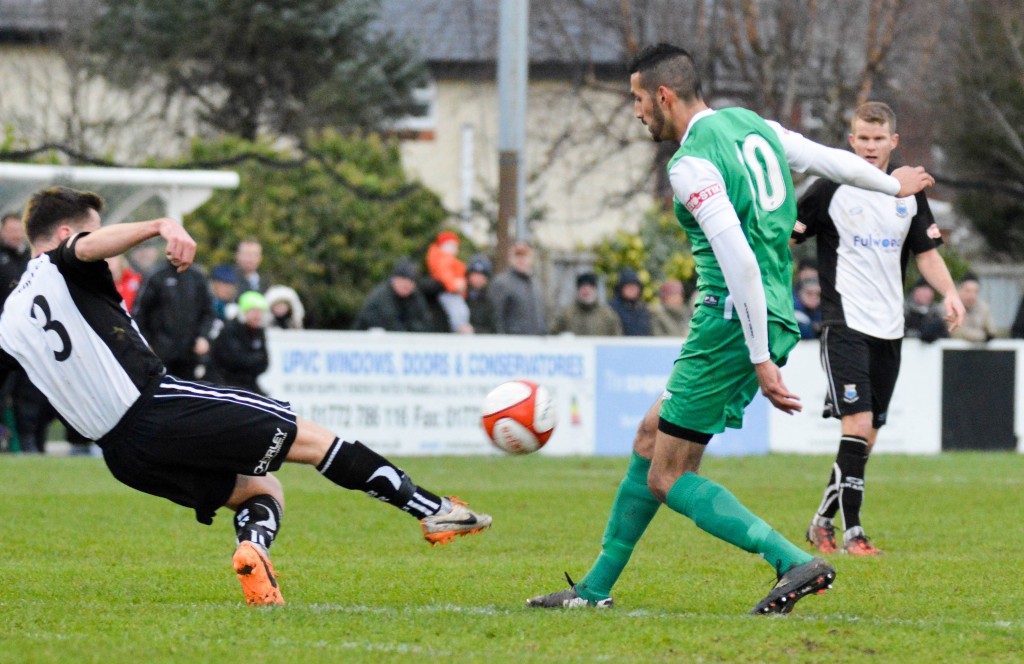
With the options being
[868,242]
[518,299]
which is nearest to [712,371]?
[868,242]

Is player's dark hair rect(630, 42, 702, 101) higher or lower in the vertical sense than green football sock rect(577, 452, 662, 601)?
higher

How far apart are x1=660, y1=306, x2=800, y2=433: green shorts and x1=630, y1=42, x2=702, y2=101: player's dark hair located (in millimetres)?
862

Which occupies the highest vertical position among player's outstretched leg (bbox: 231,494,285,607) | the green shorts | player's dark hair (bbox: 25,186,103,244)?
player's dark hair (bbox: 25,186,103,244)

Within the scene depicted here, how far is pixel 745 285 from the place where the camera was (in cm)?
568

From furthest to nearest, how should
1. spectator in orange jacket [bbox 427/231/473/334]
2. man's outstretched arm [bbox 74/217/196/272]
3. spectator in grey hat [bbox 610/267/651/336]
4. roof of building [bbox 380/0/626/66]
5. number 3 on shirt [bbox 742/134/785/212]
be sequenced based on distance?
roof of building [bbox 380/0/626/66] < spectator in grey hat [bbox 610/267/651/336] < spectator in orange jacket [bbox 427/231/473/334] < number 3 on shirt [bbox 742/134/785/212] < man's outstretched arm [bbox 74/217/196/272]

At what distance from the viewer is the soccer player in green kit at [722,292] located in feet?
19.3

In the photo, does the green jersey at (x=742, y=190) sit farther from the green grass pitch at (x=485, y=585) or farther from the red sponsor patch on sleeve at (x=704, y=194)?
the green grass pitch at (x=485, y=585)

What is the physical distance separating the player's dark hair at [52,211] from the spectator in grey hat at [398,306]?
33.1 feet

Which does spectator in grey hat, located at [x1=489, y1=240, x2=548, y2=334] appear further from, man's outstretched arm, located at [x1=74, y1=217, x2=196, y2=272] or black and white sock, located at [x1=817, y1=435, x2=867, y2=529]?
man's outstretched arm, located at [x1=74, y1=217, x2=196, y2=272]

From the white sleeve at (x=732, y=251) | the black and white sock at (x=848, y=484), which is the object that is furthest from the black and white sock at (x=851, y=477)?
the white sleeve at (x=732, y=251)

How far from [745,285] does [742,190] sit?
433mm

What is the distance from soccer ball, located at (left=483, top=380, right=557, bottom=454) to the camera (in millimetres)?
6785

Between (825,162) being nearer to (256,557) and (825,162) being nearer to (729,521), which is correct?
(729,521)


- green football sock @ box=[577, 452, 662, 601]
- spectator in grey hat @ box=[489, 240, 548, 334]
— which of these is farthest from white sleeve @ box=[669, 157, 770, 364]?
spectator in grey hat @ box=[489, 240, 548, 334]
